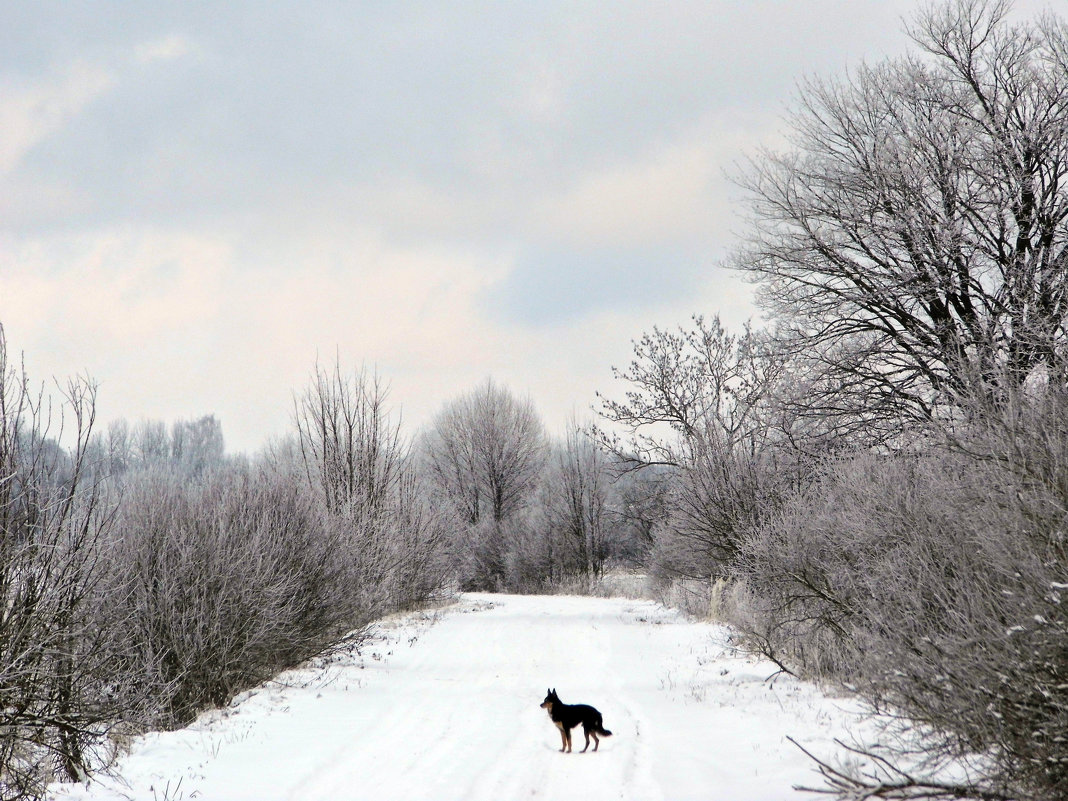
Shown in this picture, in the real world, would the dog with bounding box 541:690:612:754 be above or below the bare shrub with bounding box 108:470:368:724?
below

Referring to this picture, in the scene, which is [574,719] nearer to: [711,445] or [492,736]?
[492,736]

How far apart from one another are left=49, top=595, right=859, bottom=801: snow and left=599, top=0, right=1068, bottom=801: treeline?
0.81m

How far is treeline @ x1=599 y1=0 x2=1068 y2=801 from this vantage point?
5.17m

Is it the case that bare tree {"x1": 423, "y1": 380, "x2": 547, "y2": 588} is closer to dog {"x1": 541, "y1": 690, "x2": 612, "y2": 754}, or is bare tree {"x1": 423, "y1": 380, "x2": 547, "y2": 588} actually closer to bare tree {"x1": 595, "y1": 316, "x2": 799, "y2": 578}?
bare tree {"x1": 595, "y1": 316, "x2": 799, "y2": 578}

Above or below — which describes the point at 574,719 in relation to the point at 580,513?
below

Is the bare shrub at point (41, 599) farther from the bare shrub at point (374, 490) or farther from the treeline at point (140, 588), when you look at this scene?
the bare shrub at point (374, 490)

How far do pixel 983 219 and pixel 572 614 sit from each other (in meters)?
14.6

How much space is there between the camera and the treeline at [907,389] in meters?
5.17

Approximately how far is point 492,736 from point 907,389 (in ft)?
31.1

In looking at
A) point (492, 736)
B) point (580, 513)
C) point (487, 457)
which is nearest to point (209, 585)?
point (492, 736)

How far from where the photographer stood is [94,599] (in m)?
6.86

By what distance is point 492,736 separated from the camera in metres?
8.07

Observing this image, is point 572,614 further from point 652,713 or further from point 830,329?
point 652,713

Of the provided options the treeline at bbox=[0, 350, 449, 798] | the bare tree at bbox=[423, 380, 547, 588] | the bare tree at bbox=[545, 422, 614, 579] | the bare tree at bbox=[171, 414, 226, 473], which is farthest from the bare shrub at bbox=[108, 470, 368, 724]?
the bare tree at bbox=[171, 414, 226, 473]
